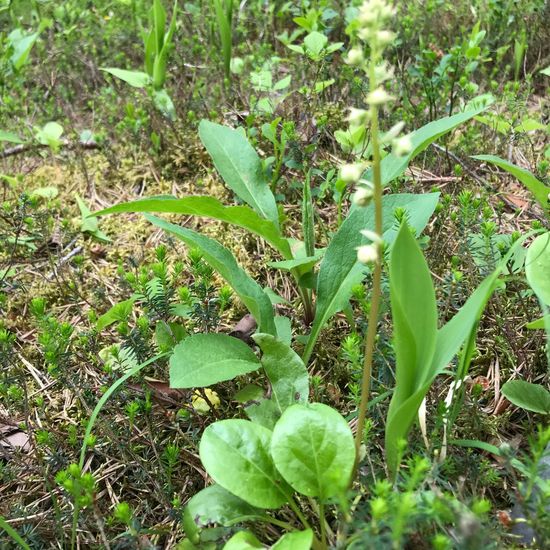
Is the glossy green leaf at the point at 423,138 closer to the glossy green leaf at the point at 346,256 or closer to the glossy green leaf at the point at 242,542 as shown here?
the glossy green leaf at the point at 346,256

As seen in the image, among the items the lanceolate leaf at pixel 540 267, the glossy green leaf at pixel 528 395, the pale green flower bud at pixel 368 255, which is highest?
the pale green flower bud at pixel 368 255

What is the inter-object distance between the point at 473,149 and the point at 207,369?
1984mm

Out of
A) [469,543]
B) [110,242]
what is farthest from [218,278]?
[469,543]

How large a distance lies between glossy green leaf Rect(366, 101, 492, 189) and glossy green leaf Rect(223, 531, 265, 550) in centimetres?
118

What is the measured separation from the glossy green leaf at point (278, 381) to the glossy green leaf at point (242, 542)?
0.39 metres

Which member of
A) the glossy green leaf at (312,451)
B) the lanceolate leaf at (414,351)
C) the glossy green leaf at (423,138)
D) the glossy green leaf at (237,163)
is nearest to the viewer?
the lanceolate leaf at (414,351)

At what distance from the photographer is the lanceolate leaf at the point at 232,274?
1.86m

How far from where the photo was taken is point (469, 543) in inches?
38.4

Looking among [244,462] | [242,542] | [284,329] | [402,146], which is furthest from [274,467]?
[402,146]

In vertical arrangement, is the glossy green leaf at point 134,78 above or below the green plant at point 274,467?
above

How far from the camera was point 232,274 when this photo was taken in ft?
6.52

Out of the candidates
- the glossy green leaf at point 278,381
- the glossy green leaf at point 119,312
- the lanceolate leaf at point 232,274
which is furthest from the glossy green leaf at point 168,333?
the glossy green leaf at point 278,381

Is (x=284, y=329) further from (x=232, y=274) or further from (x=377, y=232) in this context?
(x=377, y=232)

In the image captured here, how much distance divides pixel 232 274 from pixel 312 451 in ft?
2.39
